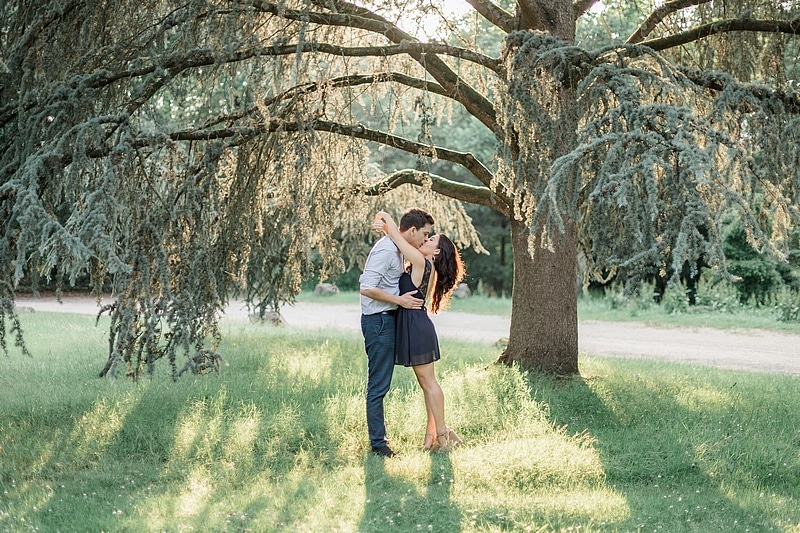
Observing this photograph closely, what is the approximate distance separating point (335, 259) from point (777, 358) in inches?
260

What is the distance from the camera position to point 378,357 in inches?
240

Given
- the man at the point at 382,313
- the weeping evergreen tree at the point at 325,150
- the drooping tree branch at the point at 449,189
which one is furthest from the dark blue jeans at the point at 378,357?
the drooping tree branch at the point at 449,189

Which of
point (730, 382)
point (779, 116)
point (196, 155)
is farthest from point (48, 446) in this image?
point (730, 382)

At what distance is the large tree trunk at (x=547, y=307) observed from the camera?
8.23 m

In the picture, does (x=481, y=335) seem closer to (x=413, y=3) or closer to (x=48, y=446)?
(x=413, y=3)

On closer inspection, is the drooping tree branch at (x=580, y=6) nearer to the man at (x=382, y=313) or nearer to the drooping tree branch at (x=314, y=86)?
the drooping tree branch at (x=314, y=86)

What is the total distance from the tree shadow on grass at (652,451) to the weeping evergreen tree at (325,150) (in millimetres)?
731

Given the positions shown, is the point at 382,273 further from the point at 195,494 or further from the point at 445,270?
the point at 195,494

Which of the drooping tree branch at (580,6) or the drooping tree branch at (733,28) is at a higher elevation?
the drooping tree branch at (580,6)

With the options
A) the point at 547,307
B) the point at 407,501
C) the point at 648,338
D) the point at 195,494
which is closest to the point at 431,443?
the point at 407,501

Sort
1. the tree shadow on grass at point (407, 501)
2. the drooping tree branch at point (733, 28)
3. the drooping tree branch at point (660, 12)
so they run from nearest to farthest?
the tree shadow on grass at point (407, 501)
the drooping tree branch at point (733, 28)
the drooping tree branch at point (660, 12)

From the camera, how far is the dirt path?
11.5 metres

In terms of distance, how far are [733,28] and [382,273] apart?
3932mm

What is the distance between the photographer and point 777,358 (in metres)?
11.5
